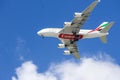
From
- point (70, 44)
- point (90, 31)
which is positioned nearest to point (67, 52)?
point (70, 44)

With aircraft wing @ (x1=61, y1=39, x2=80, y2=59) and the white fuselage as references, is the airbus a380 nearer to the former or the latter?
the white fuselage

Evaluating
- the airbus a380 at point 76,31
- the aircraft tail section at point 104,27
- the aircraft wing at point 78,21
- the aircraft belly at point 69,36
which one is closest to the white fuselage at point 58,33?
the airbus a380 at point 76,31

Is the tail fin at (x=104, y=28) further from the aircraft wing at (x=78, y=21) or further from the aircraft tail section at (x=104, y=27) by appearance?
the aircraft wing at (x=78, y=21)

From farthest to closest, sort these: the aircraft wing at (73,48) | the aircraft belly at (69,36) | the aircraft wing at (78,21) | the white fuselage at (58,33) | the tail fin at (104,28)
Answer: the aircraft wing at (73,48)
the aircraft belly at (69,36)
the white fuselage at (58,33)
the tail fin at (104,28)
the aircraft wing at (78,21)

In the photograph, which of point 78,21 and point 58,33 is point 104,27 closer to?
point 78,21

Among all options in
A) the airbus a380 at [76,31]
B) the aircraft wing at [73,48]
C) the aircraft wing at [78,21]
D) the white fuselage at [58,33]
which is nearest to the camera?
the aircraft wing at [78,21]

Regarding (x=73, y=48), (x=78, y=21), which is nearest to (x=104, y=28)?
(x=78, y=21)

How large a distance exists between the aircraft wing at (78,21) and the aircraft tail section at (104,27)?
759 centimetres

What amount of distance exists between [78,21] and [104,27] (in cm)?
979

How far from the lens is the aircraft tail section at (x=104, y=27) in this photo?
167 metres

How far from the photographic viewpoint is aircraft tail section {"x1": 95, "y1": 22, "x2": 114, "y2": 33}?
16701 centimetres

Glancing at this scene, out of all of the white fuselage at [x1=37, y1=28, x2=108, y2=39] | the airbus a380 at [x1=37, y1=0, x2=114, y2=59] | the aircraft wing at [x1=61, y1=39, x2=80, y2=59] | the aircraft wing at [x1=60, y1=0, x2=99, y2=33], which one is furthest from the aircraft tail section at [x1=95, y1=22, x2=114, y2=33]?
the aircraft wing at [x1=61, y1=39, x2=80, y2=59]

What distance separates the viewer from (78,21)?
166875 mm

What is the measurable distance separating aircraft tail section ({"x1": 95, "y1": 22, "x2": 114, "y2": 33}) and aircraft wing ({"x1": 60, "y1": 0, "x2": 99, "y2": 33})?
7.59 metres
